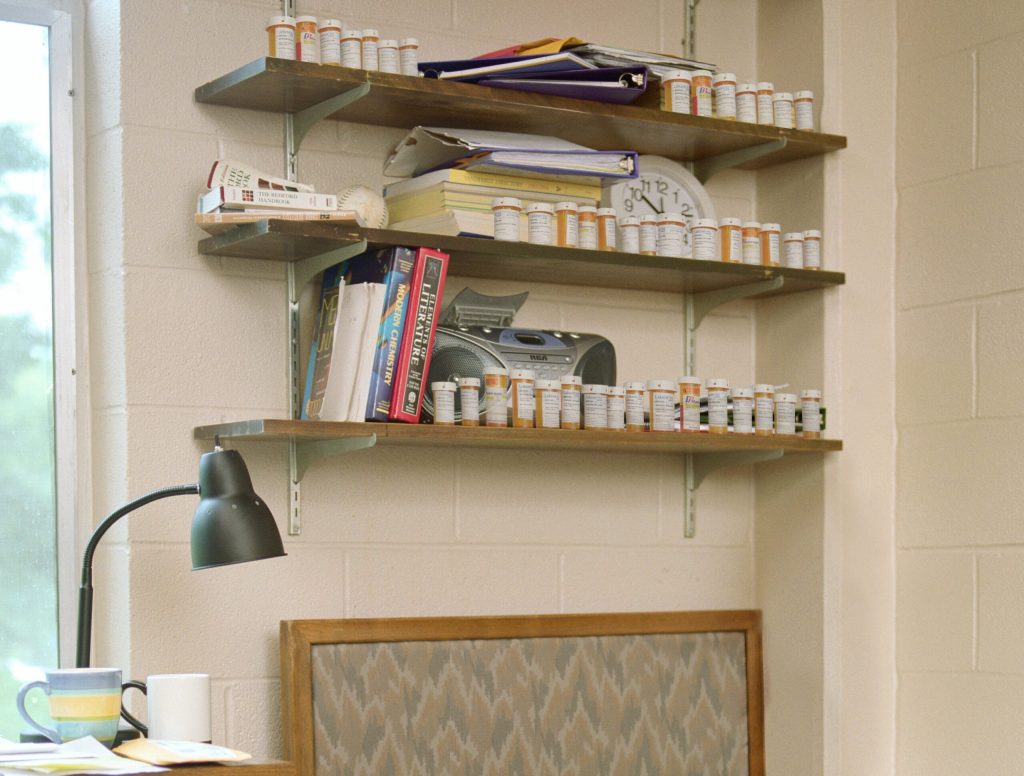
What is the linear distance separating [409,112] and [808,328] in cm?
94

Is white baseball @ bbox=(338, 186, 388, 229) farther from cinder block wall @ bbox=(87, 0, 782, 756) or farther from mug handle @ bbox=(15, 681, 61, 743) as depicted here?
mug handle @ bbox=(15, 681, 61, 743)

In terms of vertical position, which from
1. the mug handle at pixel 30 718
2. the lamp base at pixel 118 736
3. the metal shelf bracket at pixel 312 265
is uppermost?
the metal shelf bracket at pixel 312 265

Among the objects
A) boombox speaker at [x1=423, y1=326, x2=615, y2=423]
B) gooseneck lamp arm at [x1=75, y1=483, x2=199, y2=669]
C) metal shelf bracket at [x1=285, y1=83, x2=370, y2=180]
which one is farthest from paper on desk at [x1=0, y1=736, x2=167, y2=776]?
metal shelf bracket at [x1=285, y1=83, x2=370, y2=180]

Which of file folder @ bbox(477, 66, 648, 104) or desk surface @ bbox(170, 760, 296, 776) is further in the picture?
file folder @ bbox(477, 66, 648, 104)

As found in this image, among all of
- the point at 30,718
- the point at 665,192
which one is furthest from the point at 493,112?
the point at 30,718

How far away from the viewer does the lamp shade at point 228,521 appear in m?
1.95

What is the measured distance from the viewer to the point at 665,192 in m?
2.79

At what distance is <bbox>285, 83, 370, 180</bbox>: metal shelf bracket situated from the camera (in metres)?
2.36

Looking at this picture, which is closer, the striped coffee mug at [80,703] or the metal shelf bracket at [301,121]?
the striped coffee mug at [80,703]

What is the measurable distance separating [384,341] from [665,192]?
78 cm

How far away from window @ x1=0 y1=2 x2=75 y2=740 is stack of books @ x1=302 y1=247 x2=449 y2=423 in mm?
456

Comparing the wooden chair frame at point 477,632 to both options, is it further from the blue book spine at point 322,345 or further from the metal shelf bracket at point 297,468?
the blue book spine at point 322,345

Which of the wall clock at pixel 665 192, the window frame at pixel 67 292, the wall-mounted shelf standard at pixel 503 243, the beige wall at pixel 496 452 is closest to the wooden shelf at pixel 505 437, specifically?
the wall-mounted shelf standard at pixel 503 243

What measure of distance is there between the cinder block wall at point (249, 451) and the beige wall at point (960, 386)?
0.57 m
